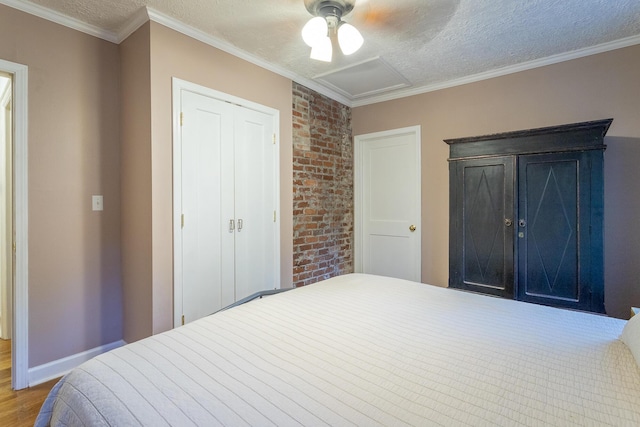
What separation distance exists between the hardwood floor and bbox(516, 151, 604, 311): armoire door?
3.32m

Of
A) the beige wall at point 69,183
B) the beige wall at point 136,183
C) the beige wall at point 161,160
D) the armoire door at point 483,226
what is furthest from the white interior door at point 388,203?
the beige wall at point 69,183

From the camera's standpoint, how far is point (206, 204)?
7.79 feet

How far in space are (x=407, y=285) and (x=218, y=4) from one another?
2132 millimetres

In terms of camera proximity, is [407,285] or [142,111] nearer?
[407,285]

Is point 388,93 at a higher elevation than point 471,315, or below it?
higher

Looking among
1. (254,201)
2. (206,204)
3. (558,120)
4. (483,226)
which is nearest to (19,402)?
(206,204)

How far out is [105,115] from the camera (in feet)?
7.64

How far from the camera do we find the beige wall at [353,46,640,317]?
2.38m

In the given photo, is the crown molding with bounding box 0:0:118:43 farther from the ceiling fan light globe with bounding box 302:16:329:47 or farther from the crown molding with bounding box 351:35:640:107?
the crown molding with bounding box 351:35:640:107

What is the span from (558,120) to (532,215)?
99 centimetres

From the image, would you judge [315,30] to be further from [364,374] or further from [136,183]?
[364,374]

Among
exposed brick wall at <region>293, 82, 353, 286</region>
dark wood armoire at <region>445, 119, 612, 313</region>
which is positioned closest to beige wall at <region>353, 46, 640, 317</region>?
dark wood armoire at <region>445, 119, 612, 313</region>

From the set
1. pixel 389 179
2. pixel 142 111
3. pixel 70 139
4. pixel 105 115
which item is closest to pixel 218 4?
pixel 142 111

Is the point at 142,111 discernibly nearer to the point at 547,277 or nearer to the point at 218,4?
the point at 218,4
